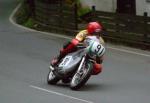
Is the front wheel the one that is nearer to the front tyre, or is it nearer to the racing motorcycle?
the racing motorcycle

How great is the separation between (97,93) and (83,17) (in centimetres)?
1536

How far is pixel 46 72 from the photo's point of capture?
17.2m

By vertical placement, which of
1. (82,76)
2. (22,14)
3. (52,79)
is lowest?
(22,14)

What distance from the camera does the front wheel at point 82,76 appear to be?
14.1m

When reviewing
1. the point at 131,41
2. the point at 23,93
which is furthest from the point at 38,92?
the point at 131,41

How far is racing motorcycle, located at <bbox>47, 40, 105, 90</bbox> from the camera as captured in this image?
14.1 m

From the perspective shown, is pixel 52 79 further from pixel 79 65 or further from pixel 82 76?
pixel 82 76

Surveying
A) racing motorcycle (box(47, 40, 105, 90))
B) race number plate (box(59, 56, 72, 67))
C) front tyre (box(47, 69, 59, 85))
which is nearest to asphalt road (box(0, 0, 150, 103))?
front tyre (box(47, 69, 59, 85))

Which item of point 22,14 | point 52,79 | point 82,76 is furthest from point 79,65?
point 22,14

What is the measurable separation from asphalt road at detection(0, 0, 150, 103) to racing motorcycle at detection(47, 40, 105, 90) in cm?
27

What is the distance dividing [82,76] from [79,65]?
1.05ft

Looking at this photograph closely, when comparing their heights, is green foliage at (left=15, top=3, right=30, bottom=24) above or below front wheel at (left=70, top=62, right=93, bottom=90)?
below

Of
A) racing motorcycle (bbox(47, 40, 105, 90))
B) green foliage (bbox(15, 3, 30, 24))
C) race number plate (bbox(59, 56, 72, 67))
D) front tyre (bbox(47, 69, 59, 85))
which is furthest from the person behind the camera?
green foliage (bbox(15, 3, 30, 24))

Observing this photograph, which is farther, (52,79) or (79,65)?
(52,79)
